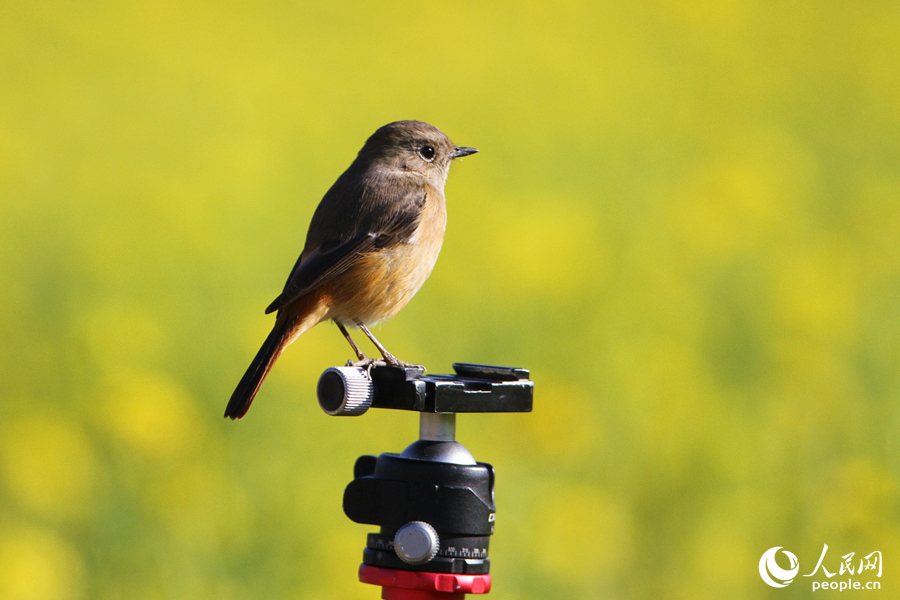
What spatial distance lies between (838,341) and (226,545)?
3.68m

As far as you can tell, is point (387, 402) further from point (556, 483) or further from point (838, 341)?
point (838, 341)

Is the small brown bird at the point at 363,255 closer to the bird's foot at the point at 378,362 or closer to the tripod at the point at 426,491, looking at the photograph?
the bird's foot at the point at 378,362

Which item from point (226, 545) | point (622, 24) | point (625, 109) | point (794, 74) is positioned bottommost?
point (226, 545)

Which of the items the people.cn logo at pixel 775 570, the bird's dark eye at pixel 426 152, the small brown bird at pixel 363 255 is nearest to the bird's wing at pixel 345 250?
the small brown bird at pixel 363 255

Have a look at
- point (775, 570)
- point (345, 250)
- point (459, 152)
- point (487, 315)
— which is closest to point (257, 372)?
point (345, 250)

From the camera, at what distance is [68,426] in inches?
190

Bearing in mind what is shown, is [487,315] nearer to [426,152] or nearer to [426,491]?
[426,152]

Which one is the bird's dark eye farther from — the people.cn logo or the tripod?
the people.cn logo

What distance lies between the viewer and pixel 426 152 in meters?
4.58

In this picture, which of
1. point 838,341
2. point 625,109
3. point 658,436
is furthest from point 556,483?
point 625,109

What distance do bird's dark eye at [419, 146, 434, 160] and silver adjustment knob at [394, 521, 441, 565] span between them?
241 cm

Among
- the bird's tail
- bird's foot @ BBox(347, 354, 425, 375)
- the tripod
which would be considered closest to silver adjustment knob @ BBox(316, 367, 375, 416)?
the tripod

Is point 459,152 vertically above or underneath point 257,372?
above

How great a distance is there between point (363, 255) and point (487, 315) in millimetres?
2707
